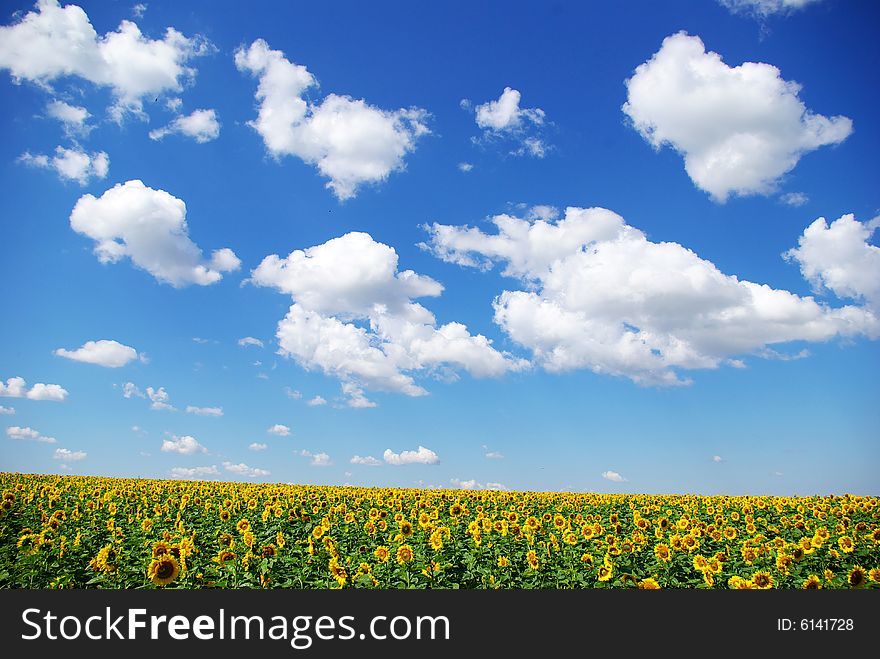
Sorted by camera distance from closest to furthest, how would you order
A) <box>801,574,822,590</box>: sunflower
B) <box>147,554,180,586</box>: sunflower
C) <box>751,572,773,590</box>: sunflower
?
<box>751,572,773,590</box>: sunflower, <box>147,554,180,586</box>: sunflower, <box>801,574,822,590</box>: sunflower

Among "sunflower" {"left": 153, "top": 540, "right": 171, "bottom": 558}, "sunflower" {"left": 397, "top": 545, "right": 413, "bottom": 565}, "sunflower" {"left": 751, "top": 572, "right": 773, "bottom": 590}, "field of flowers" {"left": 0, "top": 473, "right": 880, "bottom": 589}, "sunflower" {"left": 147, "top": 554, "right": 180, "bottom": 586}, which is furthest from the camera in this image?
"sunflower" {"left": 397, "top": 545, "right": 413, "bottom": 565}

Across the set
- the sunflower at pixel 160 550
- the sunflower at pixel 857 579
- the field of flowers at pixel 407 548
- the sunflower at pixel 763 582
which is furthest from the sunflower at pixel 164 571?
the sunflower at pixel 857 579

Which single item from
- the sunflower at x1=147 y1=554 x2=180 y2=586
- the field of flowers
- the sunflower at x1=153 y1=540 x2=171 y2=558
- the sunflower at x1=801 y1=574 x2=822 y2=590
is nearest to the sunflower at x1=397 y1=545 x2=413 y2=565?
the field of flowers

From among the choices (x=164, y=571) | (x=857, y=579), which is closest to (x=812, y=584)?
(x=857, y=579)

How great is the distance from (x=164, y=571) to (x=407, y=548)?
4.23 metres

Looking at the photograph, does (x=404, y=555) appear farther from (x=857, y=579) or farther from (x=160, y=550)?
(x=857, y=579)

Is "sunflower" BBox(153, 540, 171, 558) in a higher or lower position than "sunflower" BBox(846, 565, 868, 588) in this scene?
higher

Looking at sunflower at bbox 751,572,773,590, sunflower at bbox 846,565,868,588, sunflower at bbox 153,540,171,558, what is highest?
sunflower at bbox 153,540,171,558

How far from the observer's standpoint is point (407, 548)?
11.2 meters

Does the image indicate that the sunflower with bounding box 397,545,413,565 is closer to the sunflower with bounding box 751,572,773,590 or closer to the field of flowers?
the field of flowers

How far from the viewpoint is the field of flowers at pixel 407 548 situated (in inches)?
423

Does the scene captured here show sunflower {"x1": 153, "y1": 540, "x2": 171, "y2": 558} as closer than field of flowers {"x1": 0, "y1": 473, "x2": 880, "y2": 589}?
Yes

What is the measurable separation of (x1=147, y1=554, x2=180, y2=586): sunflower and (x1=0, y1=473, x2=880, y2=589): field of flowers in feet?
0.07

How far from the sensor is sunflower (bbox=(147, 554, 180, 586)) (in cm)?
973
